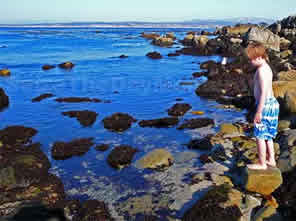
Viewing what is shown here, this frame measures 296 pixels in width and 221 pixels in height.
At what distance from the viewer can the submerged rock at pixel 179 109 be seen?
1124 cm

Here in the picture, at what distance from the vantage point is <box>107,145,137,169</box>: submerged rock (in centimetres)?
732

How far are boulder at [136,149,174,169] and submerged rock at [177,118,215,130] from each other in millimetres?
2429

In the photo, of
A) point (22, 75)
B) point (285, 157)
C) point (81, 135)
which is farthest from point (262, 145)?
point (22, 75)

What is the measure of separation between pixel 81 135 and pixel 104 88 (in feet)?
24.0

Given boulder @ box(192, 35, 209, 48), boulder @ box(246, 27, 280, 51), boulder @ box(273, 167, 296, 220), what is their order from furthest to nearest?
boulder @ box(192, 35, 209, 48), boulder @ box(246, 27, 280, 51), boulder @ box(273, 167, 296, 220)

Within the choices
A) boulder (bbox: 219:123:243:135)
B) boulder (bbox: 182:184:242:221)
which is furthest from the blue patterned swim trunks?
boulder (bbox: 219:123:243:135)

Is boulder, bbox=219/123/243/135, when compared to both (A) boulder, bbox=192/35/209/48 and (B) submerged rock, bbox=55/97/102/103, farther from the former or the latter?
(A) boulder, bbox=192/35/209/48

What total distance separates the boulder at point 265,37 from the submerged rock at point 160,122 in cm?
2311

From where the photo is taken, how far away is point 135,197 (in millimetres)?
5914

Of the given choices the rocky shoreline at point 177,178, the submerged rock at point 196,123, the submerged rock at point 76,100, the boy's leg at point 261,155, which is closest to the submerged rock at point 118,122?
the rocky shoreline at point 177,178

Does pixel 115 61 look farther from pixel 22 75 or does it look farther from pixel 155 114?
pixel 155 114

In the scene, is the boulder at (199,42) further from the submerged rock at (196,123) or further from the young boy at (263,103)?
the young boy at (263,103)

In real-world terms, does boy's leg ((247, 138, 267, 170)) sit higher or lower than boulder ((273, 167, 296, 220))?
higher

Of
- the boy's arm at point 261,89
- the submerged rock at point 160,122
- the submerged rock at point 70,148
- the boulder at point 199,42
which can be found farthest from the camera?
the boulder at point 199,42
